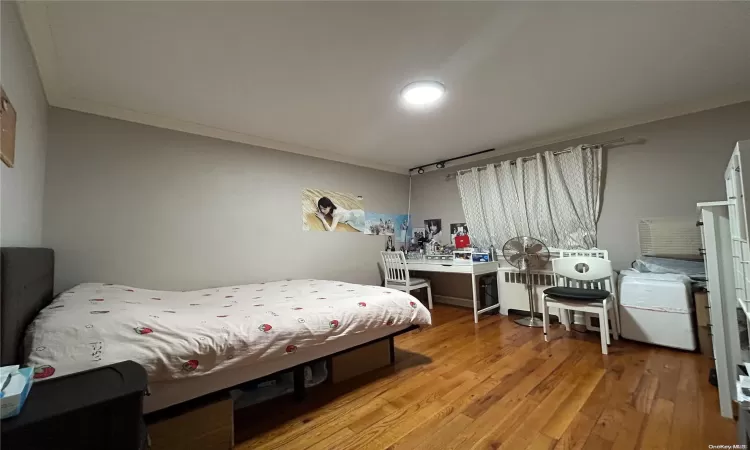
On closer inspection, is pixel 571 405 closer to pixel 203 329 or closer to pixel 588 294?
pixel 588 294

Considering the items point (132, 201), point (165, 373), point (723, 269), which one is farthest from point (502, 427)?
point (132, 201)

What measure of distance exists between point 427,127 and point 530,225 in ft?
5.93

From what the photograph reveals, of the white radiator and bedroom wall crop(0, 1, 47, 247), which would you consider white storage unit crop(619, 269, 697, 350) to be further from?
bedroom wall crop(0, 1, 47, 247)

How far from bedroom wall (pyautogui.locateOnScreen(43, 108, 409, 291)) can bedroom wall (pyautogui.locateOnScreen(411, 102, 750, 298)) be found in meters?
3.20

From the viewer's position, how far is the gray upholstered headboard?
3.64ft

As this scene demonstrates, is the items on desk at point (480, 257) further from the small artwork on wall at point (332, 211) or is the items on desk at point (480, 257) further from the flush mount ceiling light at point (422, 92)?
the flush mount ceiling light at point (422, 92)

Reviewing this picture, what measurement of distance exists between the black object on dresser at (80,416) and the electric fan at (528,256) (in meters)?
3.34

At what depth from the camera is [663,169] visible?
2.86 meters

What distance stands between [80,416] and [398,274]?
11.2 ft

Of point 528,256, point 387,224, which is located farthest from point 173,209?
point 528,256

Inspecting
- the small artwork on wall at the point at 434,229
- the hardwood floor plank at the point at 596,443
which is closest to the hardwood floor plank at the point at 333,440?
the hardwood floor plank at the point at 596,443

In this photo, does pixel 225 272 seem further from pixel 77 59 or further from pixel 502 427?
pixel 502 427

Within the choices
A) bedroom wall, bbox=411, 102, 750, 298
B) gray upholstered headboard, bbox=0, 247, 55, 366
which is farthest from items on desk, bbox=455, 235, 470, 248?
gray upholstered headboard, bbox=0, 247, 55, 366

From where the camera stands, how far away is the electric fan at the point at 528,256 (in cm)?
324
